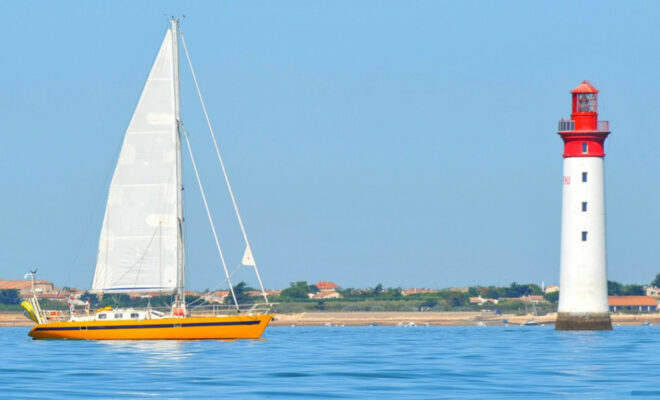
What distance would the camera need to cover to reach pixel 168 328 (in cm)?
5094

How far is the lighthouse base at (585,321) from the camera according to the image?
62344 millimetres

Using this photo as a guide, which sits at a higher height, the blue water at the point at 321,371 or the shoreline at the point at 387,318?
the shoreline at the point at 387,318

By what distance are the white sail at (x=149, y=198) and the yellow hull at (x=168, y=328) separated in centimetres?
198

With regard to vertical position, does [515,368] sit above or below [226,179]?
below

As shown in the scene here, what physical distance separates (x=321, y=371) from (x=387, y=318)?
11204 cm

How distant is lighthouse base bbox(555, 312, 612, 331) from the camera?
62344 mm

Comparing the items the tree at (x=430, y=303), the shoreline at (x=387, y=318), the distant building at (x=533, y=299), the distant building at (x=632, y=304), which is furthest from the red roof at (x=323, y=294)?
the distant building at (x=632, y=304)

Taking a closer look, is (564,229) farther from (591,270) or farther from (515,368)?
(515,368)

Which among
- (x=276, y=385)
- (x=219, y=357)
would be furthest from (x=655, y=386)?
(x=219, y=357)

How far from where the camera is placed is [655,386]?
101ft

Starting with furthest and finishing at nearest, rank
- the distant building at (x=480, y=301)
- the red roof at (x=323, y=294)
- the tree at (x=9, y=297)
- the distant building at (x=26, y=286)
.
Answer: the red roof at (x=323, y=294)
the distant building at (x=26, y=286)
the distant building at (x=480, y=301)
the tree at (x=9, y=297)

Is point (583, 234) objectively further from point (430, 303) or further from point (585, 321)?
point (430, 303)

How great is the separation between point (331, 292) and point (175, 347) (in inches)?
5706

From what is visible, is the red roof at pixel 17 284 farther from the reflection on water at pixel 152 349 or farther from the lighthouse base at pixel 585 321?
the reflection on water at pixel 152 349
